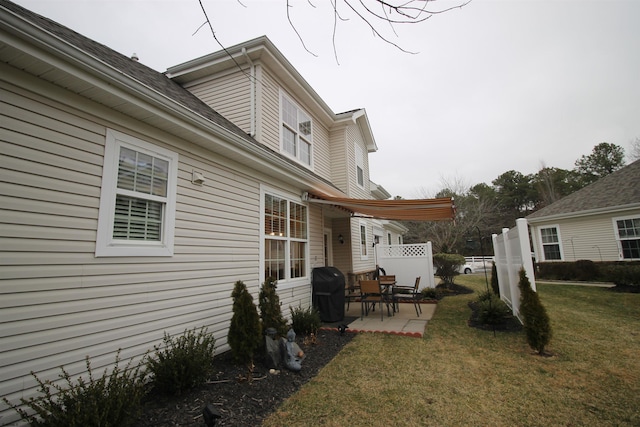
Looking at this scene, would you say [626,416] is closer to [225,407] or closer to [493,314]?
[493,314]

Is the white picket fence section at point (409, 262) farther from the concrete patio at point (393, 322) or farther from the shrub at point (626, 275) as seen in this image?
the shrub at point (626, 275)

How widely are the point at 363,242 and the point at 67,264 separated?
1056cm

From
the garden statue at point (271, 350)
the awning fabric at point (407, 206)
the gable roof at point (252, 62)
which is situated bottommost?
the garden statue at point (271, 350)

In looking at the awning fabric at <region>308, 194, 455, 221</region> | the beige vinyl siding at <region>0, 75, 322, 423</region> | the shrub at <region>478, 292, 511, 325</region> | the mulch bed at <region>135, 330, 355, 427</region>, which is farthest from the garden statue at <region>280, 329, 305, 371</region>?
the shrub at <region>478, 292, 511, 325</region>

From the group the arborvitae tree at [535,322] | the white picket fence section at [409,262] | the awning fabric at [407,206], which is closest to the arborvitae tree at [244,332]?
the awning fabric at [407,206]

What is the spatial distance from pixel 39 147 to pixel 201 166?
1.99 meters

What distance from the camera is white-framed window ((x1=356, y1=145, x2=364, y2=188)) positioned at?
1204cm

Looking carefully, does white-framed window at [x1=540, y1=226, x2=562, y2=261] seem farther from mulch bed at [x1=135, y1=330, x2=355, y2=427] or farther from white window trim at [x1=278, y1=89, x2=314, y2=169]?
mulch bed at [x1=135, y1=330, x2=355, y2=427]

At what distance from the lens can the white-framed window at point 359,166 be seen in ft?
39.5

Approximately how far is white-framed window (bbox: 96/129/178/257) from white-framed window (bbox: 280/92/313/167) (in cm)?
419

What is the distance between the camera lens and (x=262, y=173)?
230 inches

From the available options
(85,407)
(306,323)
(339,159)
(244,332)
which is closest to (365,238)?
(339,159)

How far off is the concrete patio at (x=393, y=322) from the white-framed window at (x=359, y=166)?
5.93 meters

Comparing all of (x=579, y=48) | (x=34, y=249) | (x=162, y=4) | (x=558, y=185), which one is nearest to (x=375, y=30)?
Result: (x=162, y=4)
